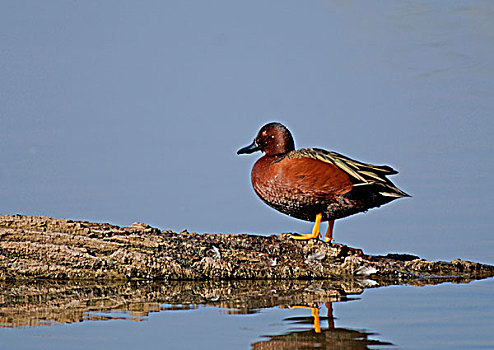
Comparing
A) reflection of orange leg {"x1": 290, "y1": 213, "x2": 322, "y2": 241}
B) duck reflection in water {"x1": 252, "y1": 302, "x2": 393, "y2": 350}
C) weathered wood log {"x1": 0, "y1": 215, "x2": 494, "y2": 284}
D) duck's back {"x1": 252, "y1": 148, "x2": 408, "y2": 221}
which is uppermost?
duck's back {"x1": 252, "y1": 148, "x2": 408, "y2": 221}

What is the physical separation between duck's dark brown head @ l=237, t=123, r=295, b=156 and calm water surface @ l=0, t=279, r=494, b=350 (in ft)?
6.07

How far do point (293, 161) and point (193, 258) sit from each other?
1.59 m

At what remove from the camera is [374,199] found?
8.09m

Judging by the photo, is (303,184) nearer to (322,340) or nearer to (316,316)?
(316,316)

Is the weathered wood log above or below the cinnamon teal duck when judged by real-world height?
below

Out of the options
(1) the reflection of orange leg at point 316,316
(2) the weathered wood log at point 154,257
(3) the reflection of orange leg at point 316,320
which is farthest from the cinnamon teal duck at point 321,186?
(3) the reflection of orange leg at point 316,320

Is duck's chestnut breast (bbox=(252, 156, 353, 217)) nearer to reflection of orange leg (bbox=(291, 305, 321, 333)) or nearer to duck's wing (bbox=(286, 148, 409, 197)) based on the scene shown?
duck's wing (bbox=(286, 148, 409, 197))

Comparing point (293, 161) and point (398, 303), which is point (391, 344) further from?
point (293, 161)

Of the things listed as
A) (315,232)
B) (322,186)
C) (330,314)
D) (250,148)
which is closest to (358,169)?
(322,186)

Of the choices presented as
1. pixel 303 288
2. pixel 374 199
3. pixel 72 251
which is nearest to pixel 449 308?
pixel 303 288

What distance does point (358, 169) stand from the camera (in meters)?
8.02

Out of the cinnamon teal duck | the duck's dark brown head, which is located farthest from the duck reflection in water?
the duck's dark brown head

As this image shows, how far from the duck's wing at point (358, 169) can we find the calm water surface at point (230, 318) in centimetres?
123

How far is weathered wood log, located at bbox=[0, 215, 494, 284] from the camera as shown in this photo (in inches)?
296
